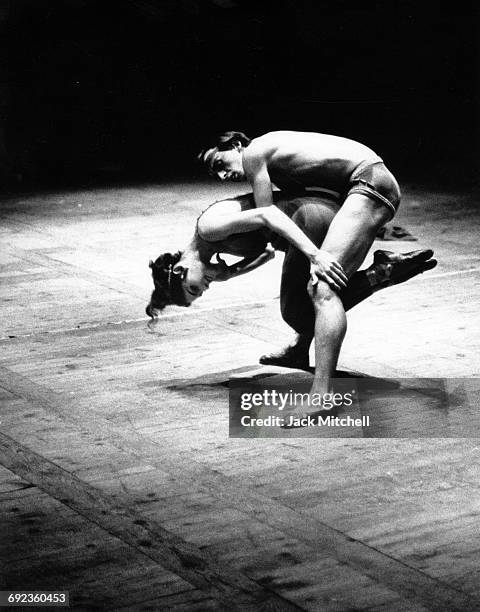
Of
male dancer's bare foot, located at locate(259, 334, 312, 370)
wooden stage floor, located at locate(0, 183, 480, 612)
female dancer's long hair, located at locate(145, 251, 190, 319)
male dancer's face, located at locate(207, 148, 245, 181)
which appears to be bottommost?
wooden stage floor, located at locate(0, 183, 480, 612)

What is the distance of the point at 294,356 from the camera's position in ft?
23.8

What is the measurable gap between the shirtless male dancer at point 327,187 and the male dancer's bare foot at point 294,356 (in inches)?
26.8

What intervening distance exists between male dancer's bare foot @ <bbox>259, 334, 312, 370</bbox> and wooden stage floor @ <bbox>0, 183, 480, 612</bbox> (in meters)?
0.24

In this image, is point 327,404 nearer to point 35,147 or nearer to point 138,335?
point 138,335

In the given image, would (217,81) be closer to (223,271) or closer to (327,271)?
(223,271)

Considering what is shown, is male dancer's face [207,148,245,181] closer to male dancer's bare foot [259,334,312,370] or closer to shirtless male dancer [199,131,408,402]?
shirtless male dancer [199,131,408,402]

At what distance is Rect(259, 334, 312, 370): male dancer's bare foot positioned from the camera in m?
7.23

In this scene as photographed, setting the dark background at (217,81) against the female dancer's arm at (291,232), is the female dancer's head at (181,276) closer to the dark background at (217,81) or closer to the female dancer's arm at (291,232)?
the female dancer's arm at (291,232)

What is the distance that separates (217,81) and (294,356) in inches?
459

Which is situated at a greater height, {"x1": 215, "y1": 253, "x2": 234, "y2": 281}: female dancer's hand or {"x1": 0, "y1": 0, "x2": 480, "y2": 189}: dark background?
{"x1": 0, "y1": 0, "x2": 480, "y2": 189}: dark background

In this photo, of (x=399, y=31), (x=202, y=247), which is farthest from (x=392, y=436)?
(x=399, y=31)

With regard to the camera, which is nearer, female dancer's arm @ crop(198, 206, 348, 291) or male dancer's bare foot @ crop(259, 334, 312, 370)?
female dancer's arm @ crop(198, 206, 348, 291)

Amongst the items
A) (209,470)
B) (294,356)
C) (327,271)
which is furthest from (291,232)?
(209,470)

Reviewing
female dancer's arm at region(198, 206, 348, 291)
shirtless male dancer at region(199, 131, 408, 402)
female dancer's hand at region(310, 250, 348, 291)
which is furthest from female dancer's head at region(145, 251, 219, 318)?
female dancer's hand at region(310, 250, 348, 291)
